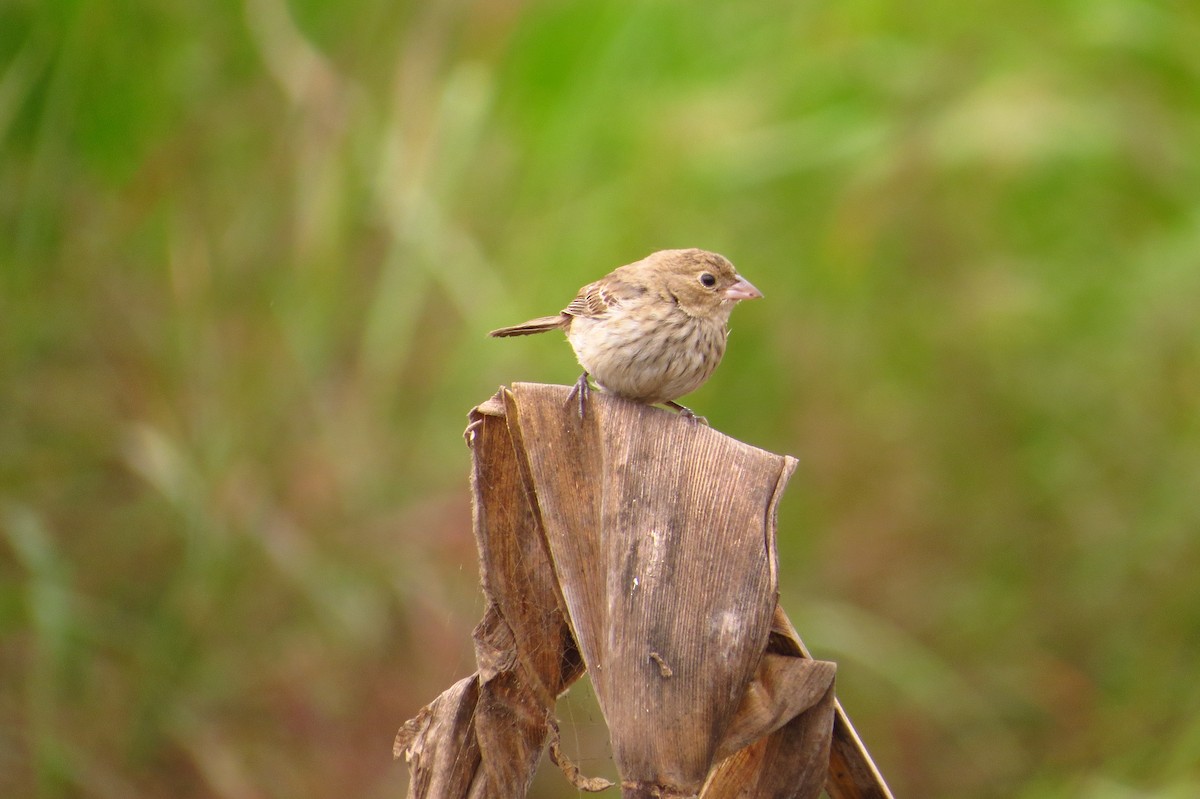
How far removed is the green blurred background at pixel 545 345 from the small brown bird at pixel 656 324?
887 mm

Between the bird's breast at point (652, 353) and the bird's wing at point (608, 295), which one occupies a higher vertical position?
the bird's wing at point (608, 295)

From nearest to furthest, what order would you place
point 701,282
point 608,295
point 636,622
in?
point 636,622, point 701,282, point 608,295

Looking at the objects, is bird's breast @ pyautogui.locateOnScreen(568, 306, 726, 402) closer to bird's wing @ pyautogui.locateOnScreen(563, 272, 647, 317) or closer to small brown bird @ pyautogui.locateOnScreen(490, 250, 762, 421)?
small brown bird @ pyautogui.locateOnScreen(490, 250, 762, 421)

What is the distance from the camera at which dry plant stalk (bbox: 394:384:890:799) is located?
2.16 metres

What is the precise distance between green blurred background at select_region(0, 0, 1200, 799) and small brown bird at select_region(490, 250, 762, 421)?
887 mm

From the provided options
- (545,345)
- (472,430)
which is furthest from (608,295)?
(472,430)

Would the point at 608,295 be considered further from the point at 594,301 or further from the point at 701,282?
the point at 701,282

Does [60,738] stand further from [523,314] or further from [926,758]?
[926,758]

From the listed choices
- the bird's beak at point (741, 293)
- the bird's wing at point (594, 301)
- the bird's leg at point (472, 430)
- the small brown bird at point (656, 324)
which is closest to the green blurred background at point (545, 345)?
the bird's wing at point (594, 301)

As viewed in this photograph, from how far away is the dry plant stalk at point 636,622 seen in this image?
2.16 meters

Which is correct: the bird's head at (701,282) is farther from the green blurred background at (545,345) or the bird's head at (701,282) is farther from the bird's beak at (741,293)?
the green blurred background at (545,345)

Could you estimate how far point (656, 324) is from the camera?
3598mm

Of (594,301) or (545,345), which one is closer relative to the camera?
(594,301)

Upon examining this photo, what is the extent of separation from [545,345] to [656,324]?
1.60m
